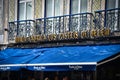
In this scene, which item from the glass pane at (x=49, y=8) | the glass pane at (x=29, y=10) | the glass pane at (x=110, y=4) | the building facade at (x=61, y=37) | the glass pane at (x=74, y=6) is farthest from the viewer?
the glass pane at (x=29, y=10)

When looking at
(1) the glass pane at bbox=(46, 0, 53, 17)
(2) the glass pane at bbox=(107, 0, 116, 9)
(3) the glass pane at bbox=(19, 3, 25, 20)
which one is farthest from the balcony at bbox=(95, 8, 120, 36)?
(3) the glass pane at bbox=(19, 3, 25, 20)

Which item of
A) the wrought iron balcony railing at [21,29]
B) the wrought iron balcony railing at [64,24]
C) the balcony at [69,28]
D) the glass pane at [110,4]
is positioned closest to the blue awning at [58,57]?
the balcony at [69,28]

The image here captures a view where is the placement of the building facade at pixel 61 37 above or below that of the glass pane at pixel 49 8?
below

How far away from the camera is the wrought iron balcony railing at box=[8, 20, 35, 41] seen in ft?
65.9

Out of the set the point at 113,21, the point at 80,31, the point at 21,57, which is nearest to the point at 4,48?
the point at 21,57

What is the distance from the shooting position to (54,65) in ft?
51.0

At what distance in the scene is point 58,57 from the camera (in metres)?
16.4

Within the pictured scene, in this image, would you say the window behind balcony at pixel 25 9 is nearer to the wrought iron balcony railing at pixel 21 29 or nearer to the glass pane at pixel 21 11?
the glass pane at pixel 21 11

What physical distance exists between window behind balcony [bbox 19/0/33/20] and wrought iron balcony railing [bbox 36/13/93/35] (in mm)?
1283

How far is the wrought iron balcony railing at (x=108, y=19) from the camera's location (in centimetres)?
1642

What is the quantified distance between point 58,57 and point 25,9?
559cm

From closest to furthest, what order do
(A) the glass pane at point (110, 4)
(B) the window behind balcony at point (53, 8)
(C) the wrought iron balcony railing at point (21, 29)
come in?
(A) the glass pane at point (110, 4) < (B) the window behind balcony at point (53, 8) < (C) the wrought iron balcony railing at point (21, 29)

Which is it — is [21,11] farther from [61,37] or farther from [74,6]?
[61,37]

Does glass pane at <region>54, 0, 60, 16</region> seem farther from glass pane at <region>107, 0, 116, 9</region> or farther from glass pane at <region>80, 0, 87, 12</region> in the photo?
glass pane at <region>107, 0, 116, 9</region>
